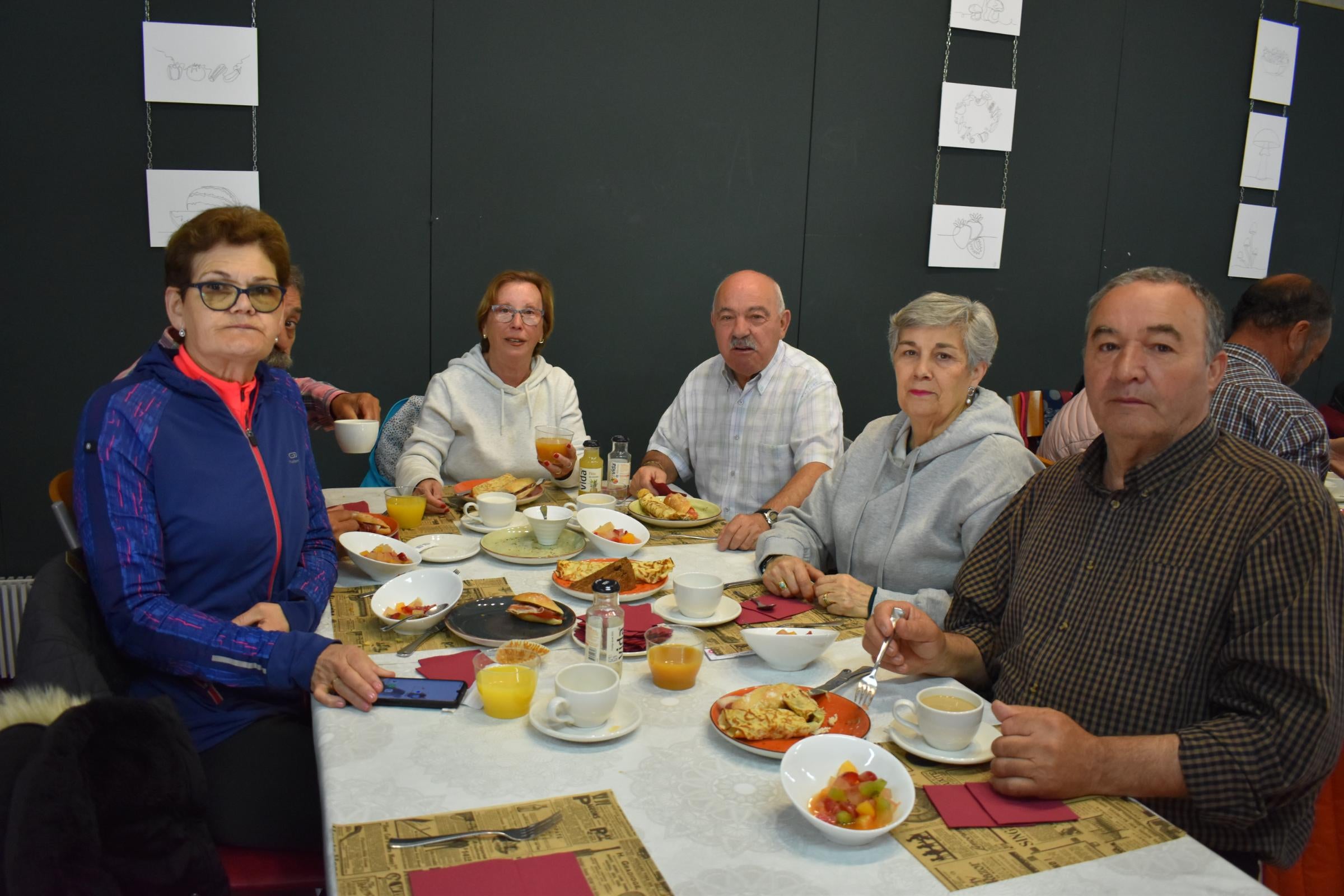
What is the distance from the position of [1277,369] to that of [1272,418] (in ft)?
2.37

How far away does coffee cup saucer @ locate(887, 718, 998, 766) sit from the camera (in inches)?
50.9

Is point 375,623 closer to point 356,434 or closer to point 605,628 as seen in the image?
point 605,628

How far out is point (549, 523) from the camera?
2312 mm

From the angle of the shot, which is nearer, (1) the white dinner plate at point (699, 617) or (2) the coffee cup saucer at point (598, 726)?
(2) the coffee cup saucer at point (598, 726)

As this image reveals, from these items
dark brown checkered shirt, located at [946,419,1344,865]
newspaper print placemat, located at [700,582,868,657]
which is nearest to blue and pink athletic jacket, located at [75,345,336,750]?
newspaper print placemat, located at [700,582,868,657]

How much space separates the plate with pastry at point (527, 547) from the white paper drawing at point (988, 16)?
3.59 m

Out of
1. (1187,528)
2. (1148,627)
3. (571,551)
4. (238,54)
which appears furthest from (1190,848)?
(238,54)

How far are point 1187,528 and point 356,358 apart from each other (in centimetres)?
333

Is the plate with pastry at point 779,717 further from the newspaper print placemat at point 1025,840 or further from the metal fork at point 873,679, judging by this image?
the newspaper print placemat at point 1025,840

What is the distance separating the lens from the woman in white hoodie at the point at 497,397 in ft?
10.6

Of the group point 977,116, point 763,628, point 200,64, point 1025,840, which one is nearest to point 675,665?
point 763,628

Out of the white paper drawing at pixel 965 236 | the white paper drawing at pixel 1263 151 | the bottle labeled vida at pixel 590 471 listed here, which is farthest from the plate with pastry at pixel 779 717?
the white paper drawing at pixel 1263 151

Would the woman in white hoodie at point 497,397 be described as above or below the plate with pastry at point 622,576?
above

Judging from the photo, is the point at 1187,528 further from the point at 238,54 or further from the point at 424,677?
the point at 238,54
